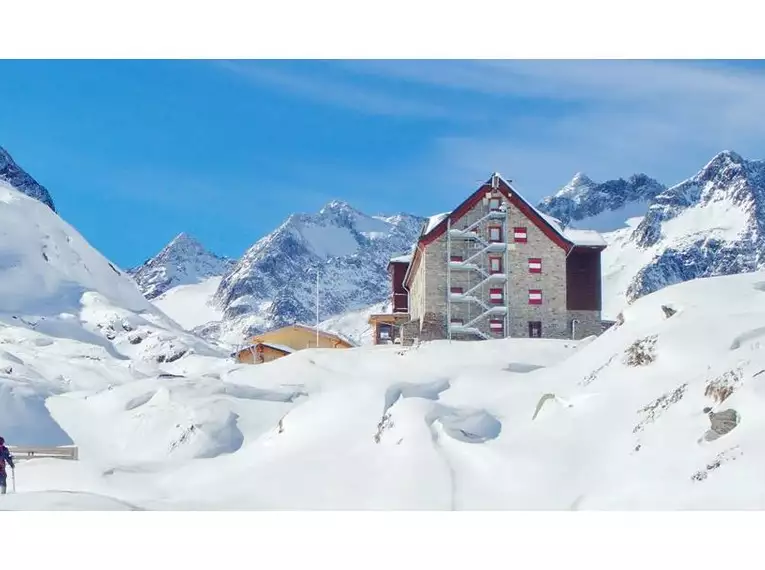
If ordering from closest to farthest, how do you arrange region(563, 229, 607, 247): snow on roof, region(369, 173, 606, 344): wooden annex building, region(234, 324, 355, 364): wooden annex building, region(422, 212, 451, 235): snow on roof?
region(369, 173, 606, 344): wooden annex building
region(422, 212, 451, 235): snow on roof
region(563, 229, 607, 247): snow on roof
region(234, 324, 355, 364): wooden annex building

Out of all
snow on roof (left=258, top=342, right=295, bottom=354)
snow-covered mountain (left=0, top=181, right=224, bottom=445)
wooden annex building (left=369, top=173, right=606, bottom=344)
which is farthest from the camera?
snow on roof (left=258, top=342, right=295, bottom=354)

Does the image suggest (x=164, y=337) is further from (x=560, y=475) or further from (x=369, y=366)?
(x=560, y=475)

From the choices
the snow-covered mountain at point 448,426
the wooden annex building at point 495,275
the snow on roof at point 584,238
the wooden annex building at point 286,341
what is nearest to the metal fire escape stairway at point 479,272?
the wooden annex building at point 495,275

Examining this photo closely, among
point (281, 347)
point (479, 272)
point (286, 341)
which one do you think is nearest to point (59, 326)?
point (286, 341)

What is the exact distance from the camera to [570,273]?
5206 cm

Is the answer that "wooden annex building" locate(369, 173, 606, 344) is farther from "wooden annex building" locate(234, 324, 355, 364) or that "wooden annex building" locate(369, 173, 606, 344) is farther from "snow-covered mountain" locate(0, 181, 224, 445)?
"snow-covered mountain" locate(0, 181, 224, 445)

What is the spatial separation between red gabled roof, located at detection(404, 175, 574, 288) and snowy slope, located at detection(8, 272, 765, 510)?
1219 cm

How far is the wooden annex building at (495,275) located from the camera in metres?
48.3

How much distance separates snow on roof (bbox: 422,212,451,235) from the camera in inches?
1941

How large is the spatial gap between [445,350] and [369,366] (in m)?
3.03

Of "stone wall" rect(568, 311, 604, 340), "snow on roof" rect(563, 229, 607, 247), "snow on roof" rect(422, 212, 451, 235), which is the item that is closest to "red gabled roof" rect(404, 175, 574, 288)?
"snow on roof" rect(422, 212, 451, 235)

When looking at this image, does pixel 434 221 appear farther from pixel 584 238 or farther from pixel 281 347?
pixel 281 347

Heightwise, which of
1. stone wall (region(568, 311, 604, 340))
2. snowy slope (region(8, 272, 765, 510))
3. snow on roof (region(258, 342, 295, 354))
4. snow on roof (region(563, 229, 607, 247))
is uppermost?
snow on roof (region(563, 229, 607, 247))

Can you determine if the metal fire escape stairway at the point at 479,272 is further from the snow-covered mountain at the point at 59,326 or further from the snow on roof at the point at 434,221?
the snow-covered mountain at the point at 59,326
